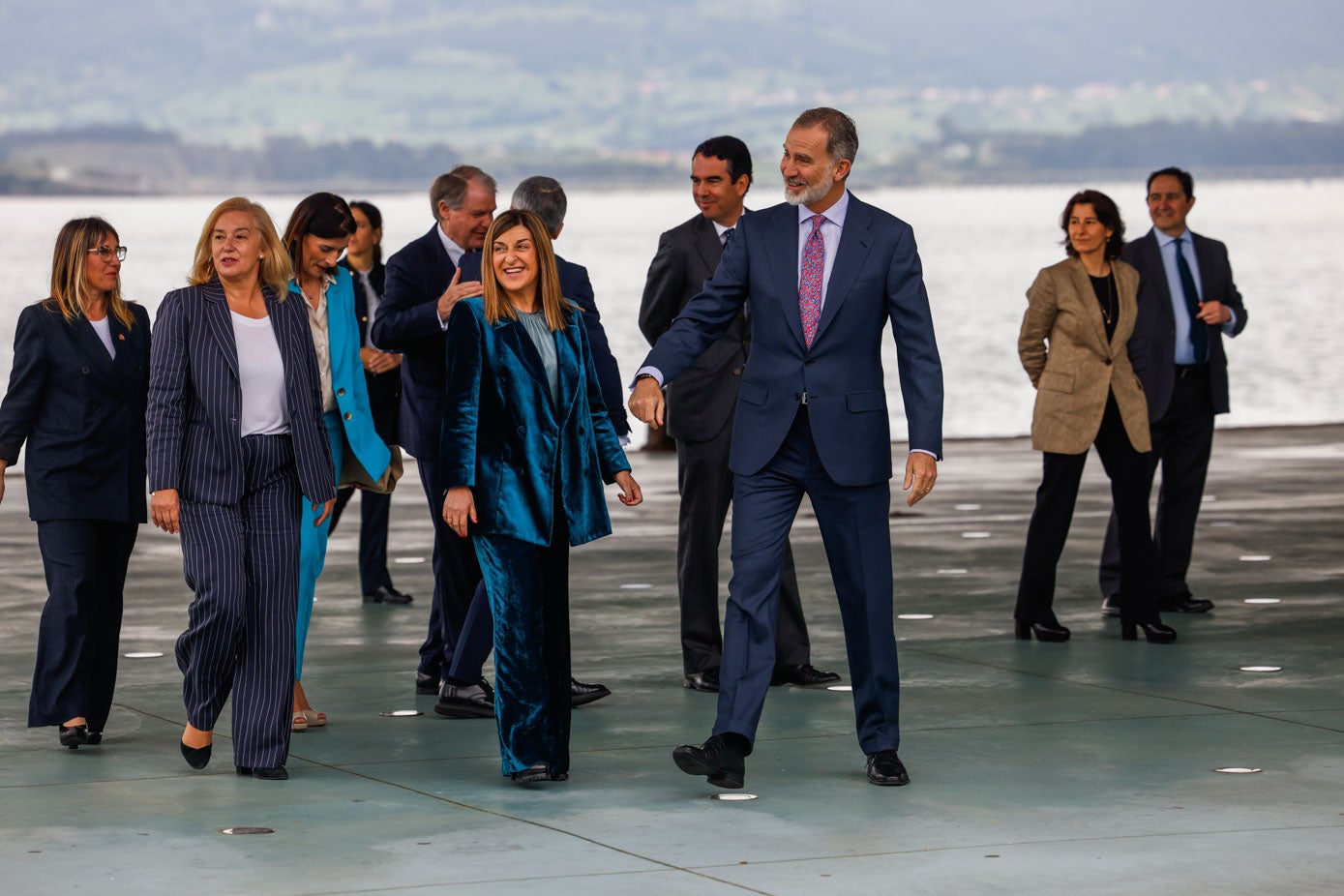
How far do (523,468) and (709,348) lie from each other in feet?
5.72

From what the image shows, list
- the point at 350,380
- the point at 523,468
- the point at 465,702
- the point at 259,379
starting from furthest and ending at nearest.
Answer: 1. the point at 465,702
2. the point at 350,380
3. the point at 259,379
4. the point at 523,468

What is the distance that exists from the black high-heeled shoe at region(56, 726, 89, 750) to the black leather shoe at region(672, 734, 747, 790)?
1921mm

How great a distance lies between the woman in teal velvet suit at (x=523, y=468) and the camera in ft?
20.6

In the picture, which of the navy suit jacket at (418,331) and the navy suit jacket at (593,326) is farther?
the navy suit jacket at (418,331)

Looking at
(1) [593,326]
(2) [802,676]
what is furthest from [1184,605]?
(1) [593,326]

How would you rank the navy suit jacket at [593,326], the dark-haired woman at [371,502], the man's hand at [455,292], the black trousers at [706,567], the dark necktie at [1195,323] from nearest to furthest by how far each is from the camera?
the man's hand at [455,292], the navy suit jacket at [593,326], the black trousers at [706,567], the dark necktie at [1195,323], the dark-haired woman at [371,502]

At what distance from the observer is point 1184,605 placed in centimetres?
978

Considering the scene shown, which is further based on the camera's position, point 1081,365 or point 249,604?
point 1081,365

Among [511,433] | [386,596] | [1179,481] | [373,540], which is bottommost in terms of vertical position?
[386,596]

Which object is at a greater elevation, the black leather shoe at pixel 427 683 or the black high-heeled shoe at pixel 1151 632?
the black high-heeled shoe at pixel 1151 632

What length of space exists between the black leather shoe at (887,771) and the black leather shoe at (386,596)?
4.38m

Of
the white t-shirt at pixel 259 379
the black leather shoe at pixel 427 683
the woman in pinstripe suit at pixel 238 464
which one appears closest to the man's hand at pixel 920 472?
the woman in pinstripe suit at pixel 238 464

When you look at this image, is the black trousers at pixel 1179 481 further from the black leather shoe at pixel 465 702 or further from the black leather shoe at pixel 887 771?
the black leather shoe at pixel 887 771

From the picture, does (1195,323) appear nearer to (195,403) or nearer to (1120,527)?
(1120,527)
